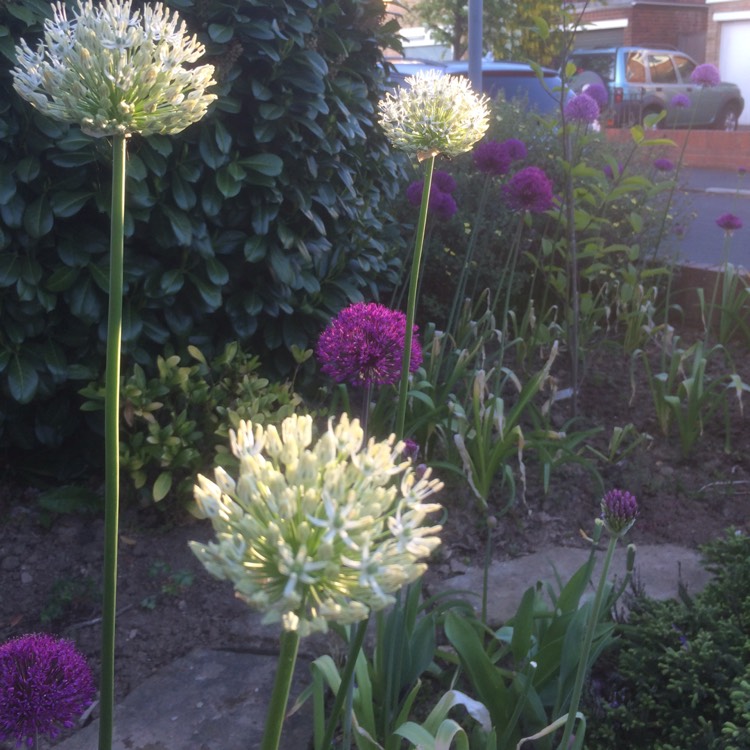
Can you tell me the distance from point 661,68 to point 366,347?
80.2ft

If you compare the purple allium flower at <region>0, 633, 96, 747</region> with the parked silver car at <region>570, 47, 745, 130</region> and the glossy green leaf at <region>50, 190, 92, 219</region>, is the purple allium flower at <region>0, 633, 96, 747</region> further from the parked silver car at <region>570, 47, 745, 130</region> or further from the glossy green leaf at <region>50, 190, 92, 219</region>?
the parked silver car at <region>570, 47, 745, 130</region>

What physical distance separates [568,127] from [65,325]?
8.36 ft

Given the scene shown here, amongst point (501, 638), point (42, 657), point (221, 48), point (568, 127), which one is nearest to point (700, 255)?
point (568, 127)

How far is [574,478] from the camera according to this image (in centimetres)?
395

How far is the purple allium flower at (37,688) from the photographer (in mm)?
1650

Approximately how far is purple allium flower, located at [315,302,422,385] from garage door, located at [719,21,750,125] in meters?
31.6

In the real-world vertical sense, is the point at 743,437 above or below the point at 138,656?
above

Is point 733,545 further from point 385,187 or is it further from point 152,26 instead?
point 385,187

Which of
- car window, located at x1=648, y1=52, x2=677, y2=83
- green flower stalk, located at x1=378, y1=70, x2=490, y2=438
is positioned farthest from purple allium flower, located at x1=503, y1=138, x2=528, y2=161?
car window, located at x1=648, y1=52, x2=677, y2=83

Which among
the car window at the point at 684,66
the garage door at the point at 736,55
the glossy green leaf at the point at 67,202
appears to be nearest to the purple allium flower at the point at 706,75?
the glossy green leaf at the point at 67,202

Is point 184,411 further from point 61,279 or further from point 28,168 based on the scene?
point 28,168

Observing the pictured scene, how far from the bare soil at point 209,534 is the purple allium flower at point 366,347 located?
1111 mm

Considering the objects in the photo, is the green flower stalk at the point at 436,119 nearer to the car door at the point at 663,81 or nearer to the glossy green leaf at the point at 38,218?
the glossy green leaf at the point at 38,218

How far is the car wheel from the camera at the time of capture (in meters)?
25.7
